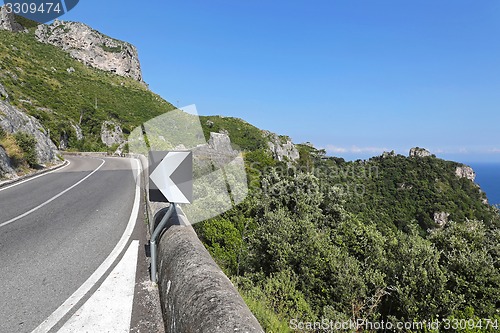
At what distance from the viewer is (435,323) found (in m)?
7.28

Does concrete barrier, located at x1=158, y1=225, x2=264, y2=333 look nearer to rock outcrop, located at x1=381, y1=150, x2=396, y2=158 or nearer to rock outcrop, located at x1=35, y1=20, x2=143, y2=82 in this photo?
rock outcrop, located at x1=381, y1=150, x2=396, y2=158

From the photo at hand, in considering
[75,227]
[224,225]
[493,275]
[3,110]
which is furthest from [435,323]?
[3,110]

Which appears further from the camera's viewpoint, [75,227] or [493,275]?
[493,275]

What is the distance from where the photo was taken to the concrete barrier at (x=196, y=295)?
1816mm

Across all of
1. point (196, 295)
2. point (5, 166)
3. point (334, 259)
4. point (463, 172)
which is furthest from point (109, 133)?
point (463, 172)

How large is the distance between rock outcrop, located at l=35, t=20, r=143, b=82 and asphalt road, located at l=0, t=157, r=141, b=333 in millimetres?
115358

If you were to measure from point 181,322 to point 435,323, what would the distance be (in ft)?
26.4

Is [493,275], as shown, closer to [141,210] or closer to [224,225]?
[224,225]

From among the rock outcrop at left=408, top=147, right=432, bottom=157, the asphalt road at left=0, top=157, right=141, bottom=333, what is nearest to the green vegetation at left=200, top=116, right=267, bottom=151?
the rock outcrop at left=408, top=147, right=432, bottom=157

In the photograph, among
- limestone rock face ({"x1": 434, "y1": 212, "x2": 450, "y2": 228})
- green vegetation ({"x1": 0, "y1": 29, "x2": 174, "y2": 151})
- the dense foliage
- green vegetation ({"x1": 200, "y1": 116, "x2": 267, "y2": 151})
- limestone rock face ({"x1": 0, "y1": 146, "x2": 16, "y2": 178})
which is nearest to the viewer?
the dense foliage

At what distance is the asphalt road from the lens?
331 cm

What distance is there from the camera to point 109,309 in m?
Answer: 3.06

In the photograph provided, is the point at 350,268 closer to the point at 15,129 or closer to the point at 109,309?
the point at 109,309

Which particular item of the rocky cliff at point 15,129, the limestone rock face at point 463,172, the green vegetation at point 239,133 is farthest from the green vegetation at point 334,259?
the limestone rock face at point 463,172
